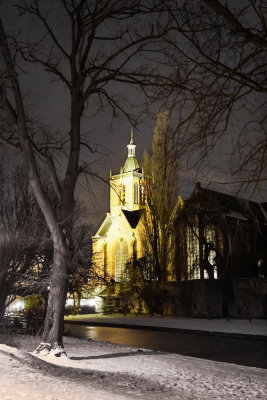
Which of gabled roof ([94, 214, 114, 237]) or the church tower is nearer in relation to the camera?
gabled roof ([94, 214, 114, 237])

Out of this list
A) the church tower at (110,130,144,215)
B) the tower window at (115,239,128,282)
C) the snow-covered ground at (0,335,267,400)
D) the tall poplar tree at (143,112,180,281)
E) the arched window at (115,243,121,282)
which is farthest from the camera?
the church tower at (110,130,144,215)

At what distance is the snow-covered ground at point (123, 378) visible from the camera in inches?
276

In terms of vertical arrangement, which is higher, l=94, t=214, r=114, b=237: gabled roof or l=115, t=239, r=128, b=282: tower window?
l=94, t=214, r=114, b=237: gabled roof

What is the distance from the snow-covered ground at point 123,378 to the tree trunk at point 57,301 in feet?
2.33

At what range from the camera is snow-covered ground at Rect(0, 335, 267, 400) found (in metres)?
7.02

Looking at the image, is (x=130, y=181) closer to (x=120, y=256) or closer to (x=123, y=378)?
(x=120, y=256)

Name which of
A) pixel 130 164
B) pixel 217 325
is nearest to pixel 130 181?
pixel 130 164

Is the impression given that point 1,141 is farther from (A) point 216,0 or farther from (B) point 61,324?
(A) point 216,0

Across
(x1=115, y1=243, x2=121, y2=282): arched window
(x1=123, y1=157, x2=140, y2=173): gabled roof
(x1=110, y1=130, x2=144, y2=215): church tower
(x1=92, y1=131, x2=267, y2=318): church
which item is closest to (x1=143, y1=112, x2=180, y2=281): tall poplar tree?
(x1=92, y1=131, x2=267, y2=318): church

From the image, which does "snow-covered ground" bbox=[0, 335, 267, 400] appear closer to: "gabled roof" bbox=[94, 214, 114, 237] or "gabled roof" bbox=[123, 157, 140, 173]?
"gabled roof" bbox=[94, 214, 114, 237]

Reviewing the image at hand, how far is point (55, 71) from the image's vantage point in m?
13.2

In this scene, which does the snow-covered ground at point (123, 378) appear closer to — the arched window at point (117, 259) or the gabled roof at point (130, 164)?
the arched window at point (117, 259)

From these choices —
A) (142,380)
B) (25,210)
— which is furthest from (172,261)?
(142,380)

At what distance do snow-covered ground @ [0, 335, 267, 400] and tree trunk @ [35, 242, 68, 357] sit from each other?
710mm
